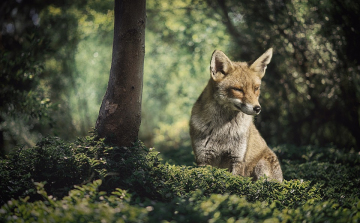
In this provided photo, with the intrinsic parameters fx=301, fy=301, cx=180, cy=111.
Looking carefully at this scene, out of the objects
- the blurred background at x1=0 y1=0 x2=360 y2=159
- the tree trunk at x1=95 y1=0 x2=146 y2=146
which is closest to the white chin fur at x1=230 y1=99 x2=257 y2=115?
the tree trunk at x1=95 y1=0 x2=146 y2=146

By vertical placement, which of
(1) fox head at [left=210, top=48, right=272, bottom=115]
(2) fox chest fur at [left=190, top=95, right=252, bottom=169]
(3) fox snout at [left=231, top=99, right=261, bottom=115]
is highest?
(1) fox head at [left=210, top=48, right=272, bottom=115]

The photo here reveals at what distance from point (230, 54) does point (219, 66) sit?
17.4ft

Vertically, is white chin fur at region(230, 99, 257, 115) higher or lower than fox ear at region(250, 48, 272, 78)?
lower

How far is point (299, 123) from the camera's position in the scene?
8.87 m

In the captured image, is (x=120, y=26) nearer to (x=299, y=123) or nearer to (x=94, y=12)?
(x=299, y=123)

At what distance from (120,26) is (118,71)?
2.07 feet

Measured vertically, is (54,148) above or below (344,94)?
below

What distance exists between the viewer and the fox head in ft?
14.4

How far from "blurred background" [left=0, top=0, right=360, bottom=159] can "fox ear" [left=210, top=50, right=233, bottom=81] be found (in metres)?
2.90

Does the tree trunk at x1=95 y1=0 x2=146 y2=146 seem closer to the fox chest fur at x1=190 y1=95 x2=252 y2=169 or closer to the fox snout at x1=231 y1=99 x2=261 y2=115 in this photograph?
the fox chest fur at x1=190 y1=95 x2=252 y2=169

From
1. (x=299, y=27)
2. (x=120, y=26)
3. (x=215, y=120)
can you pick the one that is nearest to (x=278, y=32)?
(x=299, y=27)

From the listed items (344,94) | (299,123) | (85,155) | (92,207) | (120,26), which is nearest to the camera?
(92,207)

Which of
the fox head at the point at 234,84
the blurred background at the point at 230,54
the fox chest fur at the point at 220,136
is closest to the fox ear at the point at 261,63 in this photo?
the fox head at the point at 234,84

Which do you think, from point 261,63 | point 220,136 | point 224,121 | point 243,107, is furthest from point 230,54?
point 243,107
